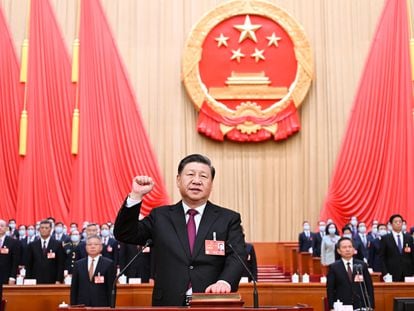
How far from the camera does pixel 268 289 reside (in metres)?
5.61

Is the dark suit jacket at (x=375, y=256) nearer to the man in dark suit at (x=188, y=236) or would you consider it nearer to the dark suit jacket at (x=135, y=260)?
the dark suit jacket at (x=135, y=260)

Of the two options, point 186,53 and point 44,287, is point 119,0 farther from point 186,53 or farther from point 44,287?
point 44,287

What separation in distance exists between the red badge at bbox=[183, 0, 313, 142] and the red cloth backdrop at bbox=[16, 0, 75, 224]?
2.08 meters

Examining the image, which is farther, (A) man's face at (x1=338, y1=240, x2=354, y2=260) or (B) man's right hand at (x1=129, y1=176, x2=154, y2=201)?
(A) man's face at (x1=338, y1=240, x2=354, y2=260)

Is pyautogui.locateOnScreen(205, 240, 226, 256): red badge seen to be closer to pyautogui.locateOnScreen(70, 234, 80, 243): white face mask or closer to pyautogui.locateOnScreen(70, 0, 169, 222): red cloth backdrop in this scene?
pyautogui.locateOnScreen(70, 234, 80, 243): white face mask

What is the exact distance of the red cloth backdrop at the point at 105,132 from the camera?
9.87 metres

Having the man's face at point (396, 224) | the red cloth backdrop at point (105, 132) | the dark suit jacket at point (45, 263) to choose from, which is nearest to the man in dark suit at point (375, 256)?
the man's face at point (396, 224)

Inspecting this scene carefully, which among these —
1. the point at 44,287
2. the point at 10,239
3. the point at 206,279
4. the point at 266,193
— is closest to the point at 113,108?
the point at 266,193

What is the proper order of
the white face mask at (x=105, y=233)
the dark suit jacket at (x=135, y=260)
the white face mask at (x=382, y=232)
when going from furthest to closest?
the white face mask at (x=382, y=232), the white face mask at (x=105, y=233), the dark suit jacket at (x=135, y=260)

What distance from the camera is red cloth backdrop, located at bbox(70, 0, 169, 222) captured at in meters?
9.87

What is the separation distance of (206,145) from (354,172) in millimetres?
2491

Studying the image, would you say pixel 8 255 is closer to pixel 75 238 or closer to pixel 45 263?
pixel 45 263

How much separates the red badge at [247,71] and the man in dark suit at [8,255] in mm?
4443

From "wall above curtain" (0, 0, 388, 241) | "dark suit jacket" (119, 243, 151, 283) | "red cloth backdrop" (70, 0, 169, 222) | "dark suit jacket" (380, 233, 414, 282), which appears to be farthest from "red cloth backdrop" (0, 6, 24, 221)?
"dark suit jacket" (380, 233, 414, 282)
